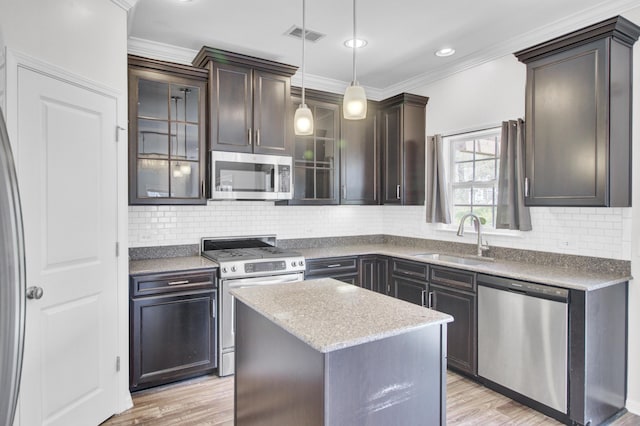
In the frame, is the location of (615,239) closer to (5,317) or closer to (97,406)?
(5,317)

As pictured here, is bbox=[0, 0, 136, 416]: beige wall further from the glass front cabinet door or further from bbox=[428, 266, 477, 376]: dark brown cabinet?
bbox=[428, 266, 477, 376]: dark brown cabinet

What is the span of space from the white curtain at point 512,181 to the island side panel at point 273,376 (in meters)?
2.46

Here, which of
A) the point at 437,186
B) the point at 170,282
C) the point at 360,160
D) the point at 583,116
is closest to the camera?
the point at 583,116

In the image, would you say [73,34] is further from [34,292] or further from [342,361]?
[342,361]

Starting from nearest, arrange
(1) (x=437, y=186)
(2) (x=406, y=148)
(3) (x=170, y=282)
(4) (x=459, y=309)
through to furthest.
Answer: (3) (x=170, y=282) < (4) (x=459, y=309) < (1) (x=437, y=186) < (2) (x=406, y=148)

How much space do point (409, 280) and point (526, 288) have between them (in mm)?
1187

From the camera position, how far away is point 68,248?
2301 mm

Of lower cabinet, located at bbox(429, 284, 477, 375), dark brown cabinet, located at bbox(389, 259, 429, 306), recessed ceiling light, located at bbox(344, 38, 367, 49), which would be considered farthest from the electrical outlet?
lower cabinet, located at bbox(429, 284, 477, 375)

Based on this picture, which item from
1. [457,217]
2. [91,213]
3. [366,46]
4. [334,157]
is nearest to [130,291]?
[91,213]

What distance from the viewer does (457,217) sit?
4.17 metres

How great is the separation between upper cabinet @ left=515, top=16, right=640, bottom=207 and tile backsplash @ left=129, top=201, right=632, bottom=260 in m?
0.33

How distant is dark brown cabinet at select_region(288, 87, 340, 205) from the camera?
4.08 meters

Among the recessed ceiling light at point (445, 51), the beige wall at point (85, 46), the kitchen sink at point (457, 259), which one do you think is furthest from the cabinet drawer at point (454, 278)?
the beige wall at point (85, 46)

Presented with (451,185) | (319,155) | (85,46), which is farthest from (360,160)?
(85,46)
